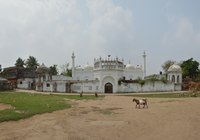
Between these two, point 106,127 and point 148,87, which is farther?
point 148,87

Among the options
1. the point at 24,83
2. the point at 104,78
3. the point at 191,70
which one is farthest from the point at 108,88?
the point at 24,83

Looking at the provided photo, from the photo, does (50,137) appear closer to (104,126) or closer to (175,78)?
(104,126)

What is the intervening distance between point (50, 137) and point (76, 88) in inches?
2061

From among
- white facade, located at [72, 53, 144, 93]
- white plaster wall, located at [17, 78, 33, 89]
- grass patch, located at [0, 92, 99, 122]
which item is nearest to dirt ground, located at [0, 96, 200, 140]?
grass patch, located at [0, 92, 99, 122]

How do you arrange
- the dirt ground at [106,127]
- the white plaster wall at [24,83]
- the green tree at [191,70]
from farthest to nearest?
the white plaster wall at [24,83]
the green tree at [191,70]
the dirt ground at [106,127]

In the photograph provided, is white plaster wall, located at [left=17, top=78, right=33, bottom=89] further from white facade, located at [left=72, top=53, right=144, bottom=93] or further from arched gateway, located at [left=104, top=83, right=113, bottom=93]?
arched gateway, located at [left=104, top=83, right=113, bottom=93]

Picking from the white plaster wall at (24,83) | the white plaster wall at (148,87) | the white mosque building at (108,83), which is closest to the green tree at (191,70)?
the white mosque building at (108,83)

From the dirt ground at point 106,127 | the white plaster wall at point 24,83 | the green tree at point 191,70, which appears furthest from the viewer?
the white plaster wall at point 24,83

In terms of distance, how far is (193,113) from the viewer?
24219 mm

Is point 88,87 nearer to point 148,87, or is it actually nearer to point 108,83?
point 108,83

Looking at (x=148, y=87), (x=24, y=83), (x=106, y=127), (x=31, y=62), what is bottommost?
(x=106, y=127)

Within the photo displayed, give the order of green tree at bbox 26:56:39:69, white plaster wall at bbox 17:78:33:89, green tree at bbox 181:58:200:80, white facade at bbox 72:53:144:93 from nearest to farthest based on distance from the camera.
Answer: white facade at bbox 72:53:144:93 < green tree at bbox 181:58:200:80 < white plaster wall at bbox 17:78:33:89 < green tree at bbox 26:56:39:69

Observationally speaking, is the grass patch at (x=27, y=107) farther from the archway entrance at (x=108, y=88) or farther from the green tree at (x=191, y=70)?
the green tree at (x=191, y=70)

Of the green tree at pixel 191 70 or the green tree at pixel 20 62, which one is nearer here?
the green tree at pixel 191 70
